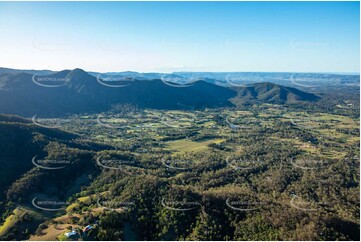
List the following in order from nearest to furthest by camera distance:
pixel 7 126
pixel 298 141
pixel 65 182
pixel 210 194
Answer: pixel 210 194 → pixel 65 182 → pixel 7 126 → pixel 298 141

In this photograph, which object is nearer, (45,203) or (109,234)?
(109,234)

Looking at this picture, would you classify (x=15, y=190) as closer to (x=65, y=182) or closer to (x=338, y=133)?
(x=65, y=182)

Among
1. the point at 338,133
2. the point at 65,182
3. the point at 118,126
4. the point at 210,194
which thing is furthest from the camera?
the point at 118,126

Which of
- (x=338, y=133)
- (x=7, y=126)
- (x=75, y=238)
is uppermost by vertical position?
(x=7, y=126)

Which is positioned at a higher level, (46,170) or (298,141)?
(46,170)

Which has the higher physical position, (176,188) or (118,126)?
(176,188)

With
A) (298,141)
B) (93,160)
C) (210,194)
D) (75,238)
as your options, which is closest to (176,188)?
(210,194)

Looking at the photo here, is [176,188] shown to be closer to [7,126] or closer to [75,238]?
[75,238]

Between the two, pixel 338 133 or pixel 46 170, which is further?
pixel 338 133

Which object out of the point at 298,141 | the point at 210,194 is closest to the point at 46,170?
the point at 210,194
